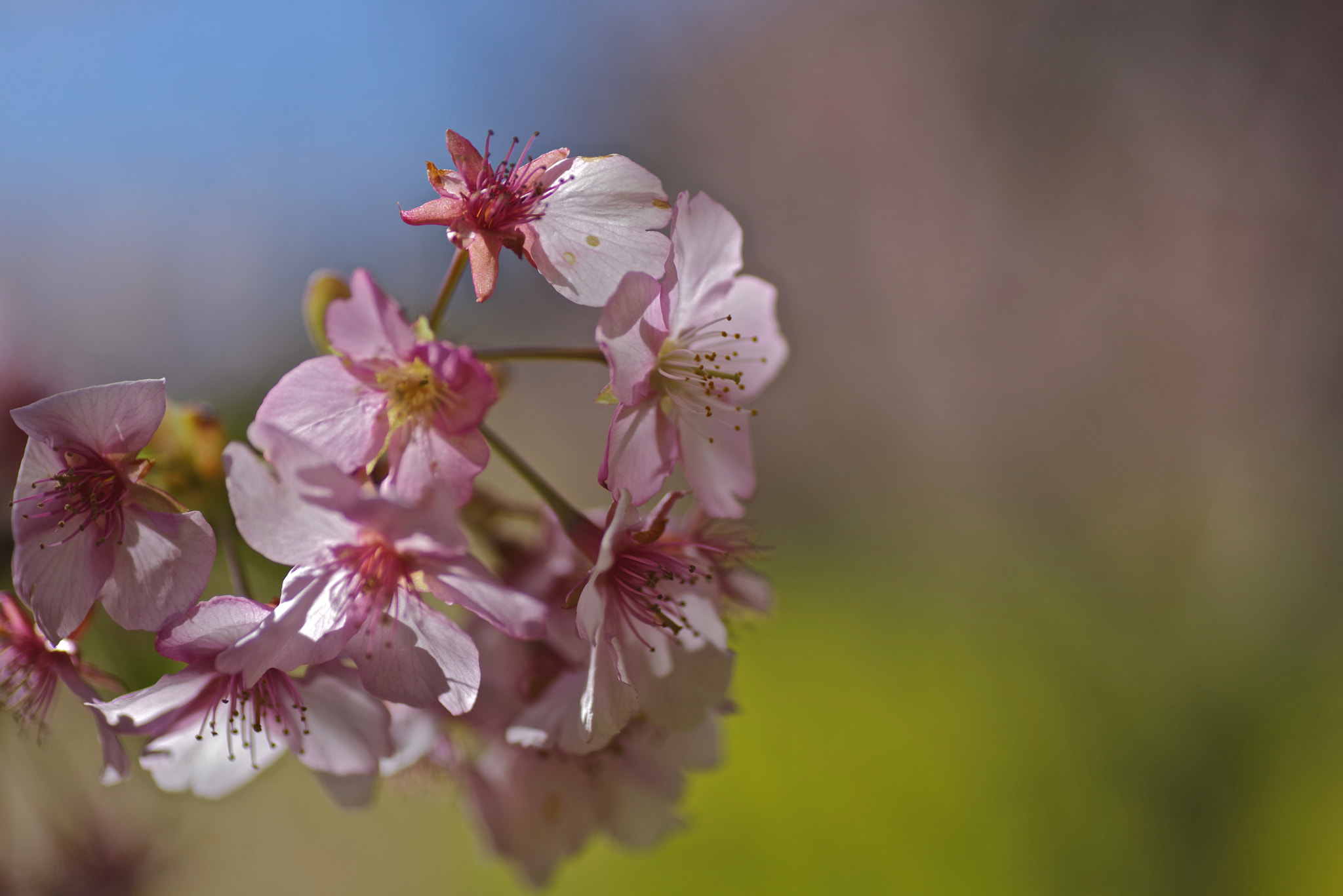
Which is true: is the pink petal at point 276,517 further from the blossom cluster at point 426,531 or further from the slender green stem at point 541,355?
the slender green stem at point 541,355

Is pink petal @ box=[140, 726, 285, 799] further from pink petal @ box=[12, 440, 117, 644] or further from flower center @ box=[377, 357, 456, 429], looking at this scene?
flower center @ box=[377, 357, 456, 429]

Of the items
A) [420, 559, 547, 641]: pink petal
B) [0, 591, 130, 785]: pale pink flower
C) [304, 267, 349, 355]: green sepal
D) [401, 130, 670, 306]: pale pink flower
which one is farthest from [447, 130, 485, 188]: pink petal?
[0, 591, 130, 785]: pale pink flower

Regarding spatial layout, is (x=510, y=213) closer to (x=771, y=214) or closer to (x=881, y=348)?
(x=881, y=348)

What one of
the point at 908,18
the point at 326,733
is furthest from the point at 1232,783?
the point at 908,18

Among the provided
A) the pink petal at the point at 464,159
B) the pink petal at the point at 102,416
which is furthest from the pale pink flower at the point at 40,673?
the pink petal at the point at 464,159

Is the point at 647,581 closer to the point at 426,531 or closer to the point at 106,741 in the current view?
the point at 426,531
